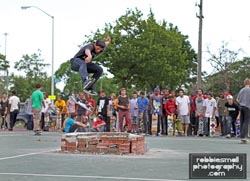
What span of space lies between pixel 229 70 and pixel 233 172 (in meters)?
51.4

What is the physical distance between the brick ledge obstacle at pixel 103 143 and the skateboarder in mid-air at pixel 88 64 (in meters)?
0.96

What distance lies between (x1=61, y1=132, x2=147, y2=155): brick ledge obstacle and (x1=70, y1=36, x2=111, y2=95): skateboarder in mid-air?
37.8 inches

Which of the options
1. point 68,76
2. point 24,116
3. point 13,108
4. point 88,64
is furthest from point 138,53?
point 68,76

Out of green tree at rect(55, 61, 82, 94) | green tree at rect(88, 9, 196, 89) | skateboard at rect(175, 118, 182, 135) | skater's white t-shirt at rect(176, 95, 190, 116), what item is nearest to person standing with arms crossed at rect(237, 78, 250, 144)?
skater's white t-shirt at rect(176, 95, 190, 116)

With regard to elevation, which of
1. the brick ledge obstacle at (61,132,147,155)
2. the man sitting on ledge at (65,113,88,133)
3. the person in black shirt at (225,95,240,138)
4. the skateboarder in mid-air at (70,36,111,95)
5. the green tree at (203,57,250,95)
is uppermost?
the green tree at (203,57,250,95)

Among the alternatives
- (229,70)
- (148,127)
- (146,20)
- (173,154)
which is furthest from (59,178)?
(229,70)

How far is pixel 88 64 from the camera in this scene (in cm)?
1165

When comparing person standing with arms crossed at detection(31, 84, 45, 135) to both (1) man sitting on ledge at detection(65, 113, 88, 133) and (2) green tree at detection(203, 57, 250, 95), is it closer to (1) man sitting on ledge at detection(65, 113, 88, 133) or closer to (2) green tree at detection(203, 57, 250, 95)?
(1) man sitting on ledge at detection(65, 113, 88, 133)

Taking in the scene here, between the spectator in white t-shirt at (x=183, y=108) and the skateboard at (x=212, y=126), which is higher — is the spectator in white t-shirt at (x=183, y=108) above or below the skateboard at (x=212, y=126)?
above

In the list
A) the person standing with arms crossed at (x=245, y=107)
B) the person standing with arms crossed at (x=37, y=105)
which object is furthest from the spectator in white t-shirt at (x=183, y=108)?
the person standing with arms crossed at (x=37, y=105)

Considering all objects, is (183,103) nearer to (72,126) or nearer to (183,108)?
(183,108)

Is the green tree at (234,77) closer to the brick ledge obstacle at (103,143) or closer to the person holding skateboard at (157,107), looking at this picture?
the person holding skateboard at (157,107)

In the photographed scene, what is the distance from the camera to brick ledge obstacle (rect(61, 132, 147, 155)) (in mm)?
11555

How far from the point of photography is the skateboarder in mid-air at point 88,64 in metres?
11.4
